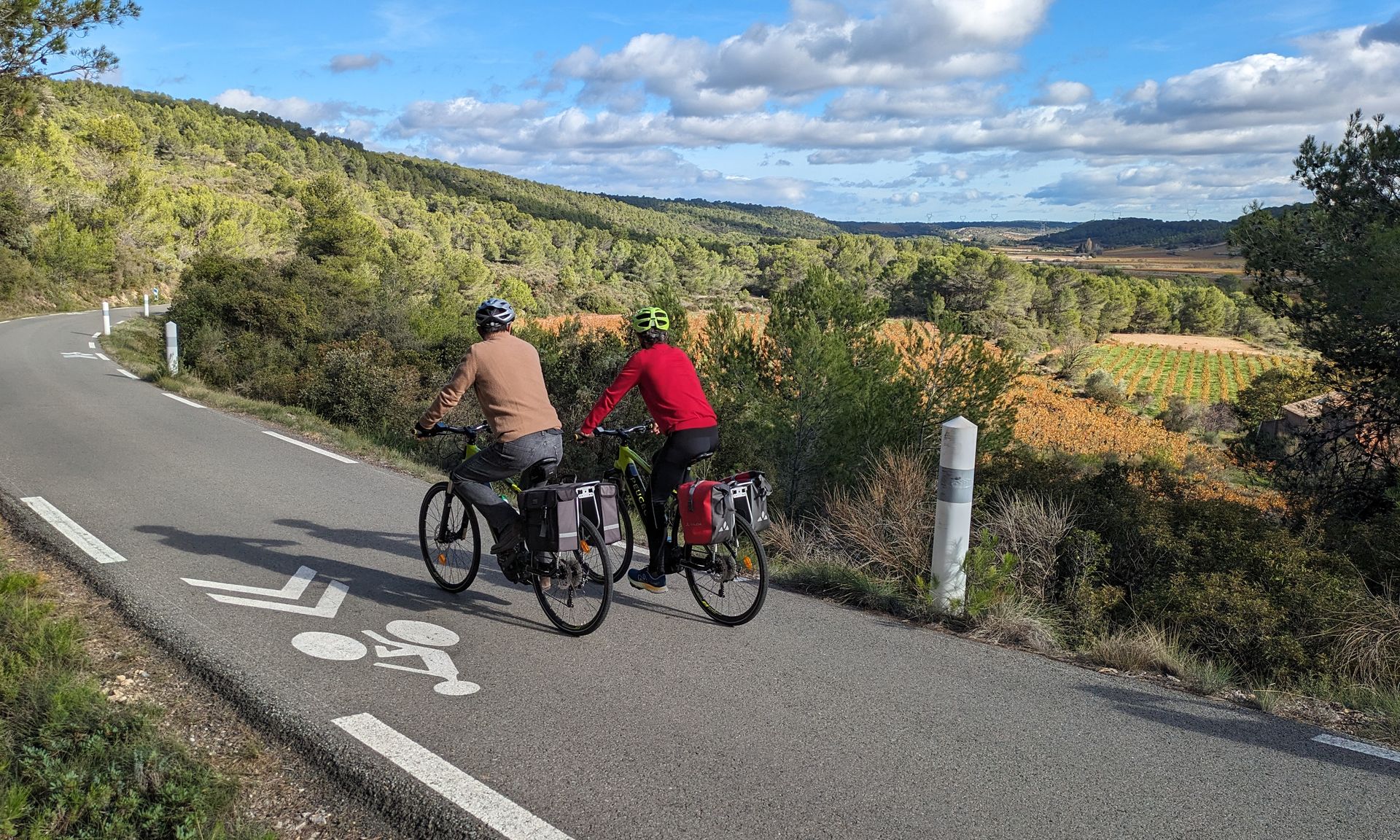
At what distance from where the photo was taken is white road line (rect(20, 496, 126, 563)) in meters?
6.17

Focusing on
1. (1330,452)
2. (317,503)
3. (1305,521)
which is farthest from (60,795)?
(1330,452)

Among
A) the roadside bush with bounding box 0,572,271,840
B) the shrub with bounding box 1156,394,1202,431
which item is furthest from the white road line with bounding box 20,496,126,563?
the shrub with bounding box 1156,394,1202,431

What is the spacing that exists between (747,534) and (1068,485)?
448 cm

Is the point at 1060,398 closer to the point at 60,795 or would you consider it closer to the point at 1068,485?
the point at 1068,485

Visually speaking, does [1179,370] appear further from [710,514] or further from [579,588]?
[579,588]

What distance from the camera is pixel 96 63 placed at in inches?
376

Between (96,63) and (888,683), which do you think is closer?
(888,683)

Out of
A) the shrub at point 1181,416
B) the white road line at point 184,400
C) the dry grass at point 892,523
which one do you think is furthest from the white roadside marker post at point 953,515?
the shrub at point 1181,416

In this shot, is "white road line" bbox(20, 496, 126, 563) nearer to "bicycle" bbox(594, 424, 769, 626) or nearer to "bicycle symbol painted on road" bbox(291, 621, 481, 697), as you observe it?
"bicycle symbol painted on road" bbox(291, 621, 481, 697)

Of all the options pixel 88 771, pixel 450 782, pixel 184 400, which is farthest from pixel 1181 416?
pixel 88 771

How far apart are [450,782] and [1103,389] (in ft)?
197

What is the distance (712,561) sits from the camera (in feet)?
17.3

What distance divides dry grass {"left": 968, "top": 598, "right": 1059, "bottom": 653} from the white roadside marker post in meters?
0.24

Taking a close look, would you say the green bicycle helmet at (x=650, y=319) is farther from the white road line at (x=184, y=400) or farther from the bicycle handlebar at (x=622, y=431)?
the white road line at (x=184, y=400)
